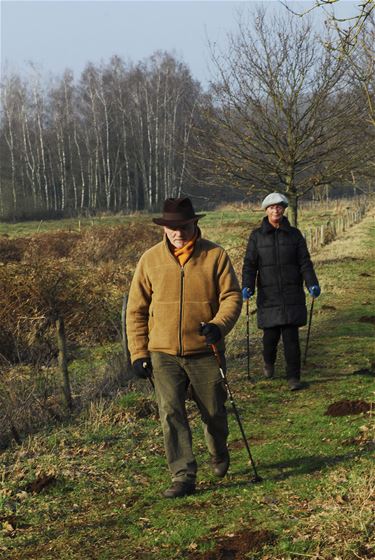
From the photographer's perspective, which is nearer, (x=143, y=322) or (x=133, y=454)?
(x=143, y=322)

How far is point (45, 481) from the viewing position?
5.70 m

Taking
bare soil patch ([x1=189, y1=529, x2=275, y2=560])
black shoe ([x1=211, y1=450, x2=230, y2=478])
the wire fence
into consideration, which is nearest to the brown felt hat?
black shoe ([x1=211, y1=450, x2=230, y2=478])

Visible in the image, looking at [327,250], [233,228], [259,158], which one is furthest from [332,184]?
[233,228]

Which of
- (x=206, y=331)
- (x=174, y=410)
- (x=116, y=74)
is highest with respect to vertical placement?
(x=116, y=74)

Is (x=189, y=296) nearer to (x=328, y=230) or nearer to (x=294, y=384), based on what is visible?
(x=294, y=384)

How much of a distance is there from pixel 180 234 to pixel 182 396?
1.20 meters

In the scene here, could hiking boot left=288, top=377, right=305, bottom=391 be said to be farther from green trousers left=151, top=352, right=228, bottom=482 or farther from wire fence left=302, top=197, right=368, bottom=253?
wire fence left=302, top=197, right=368, bottom=253

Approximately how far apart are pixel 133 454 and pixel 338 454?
189 cm

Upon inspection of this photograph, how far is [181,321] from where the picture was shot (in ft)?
16.3

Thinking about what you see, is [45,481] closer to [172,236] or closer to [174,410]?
[174,410]

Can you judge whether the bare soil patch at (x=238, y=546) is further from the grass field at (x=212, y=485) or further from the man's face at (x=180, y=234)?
the man's face at (x=180, y=234)

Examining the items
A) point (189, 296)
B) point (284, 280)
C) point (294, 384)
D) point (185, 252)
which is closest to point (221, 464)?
point (189, 296)

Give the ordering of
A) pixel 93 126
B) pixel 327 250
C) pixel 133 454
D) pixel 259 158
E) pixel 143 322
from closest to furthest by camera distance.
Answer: pixel 143 322, pixel 133 454, pixel 259 158, pixel 327 250, pixel 93 126

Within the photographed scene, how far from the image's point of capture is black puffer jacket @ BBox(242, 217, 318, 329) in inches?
307
